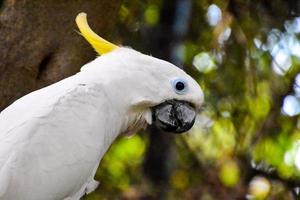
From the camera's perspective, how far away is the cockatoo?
94.7 inches

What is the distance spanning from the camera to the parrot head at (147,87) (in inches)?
104

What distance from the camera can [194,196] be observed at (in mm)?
3881

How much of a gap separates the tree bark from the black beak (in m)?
0.52

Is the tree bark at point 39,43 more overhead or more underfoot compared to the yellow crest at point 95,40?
more underfoot

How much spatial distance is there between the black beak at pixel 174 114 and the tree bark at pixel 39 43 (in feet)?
1.72

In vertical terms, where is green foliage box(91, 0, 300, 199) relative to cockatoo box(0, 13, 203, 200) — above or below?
below

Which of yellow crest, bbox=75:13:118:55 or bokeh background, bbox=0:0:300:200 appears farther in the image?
bokeh background, bbox=0:0:300:200

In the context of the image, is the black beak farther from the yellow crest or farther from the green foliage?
the green foliage

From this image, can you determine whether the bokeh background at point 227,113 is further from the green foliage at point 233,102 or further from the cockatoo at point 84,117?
the cockatoo at point 84,117

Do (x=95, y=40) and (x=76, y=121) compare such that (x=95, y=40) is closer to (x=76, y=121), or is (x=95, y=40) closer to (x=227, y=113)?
(x=76, y=121)

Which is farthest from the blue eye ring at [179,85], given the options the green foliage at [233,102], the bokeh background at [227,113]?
the green foliage at [233,102]

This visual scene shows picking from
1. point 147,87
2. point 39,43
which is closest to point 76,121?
point 147,87

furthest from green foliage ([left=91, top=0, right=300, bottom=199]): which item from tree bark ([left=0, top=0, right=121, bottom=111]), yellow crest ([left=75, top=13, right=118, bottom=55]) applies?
yellow crest ([left=75, top=13, right=118, bottom=55])

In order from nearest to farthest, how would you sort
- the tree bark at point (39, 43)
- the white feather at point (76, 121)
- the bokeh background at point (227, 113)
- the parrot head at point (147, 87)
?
the white feather at point (76, 121) < the parrot head at point (147, 87) < the tree bark at point (39, 43) < the bokeh background at point (227, 113)
